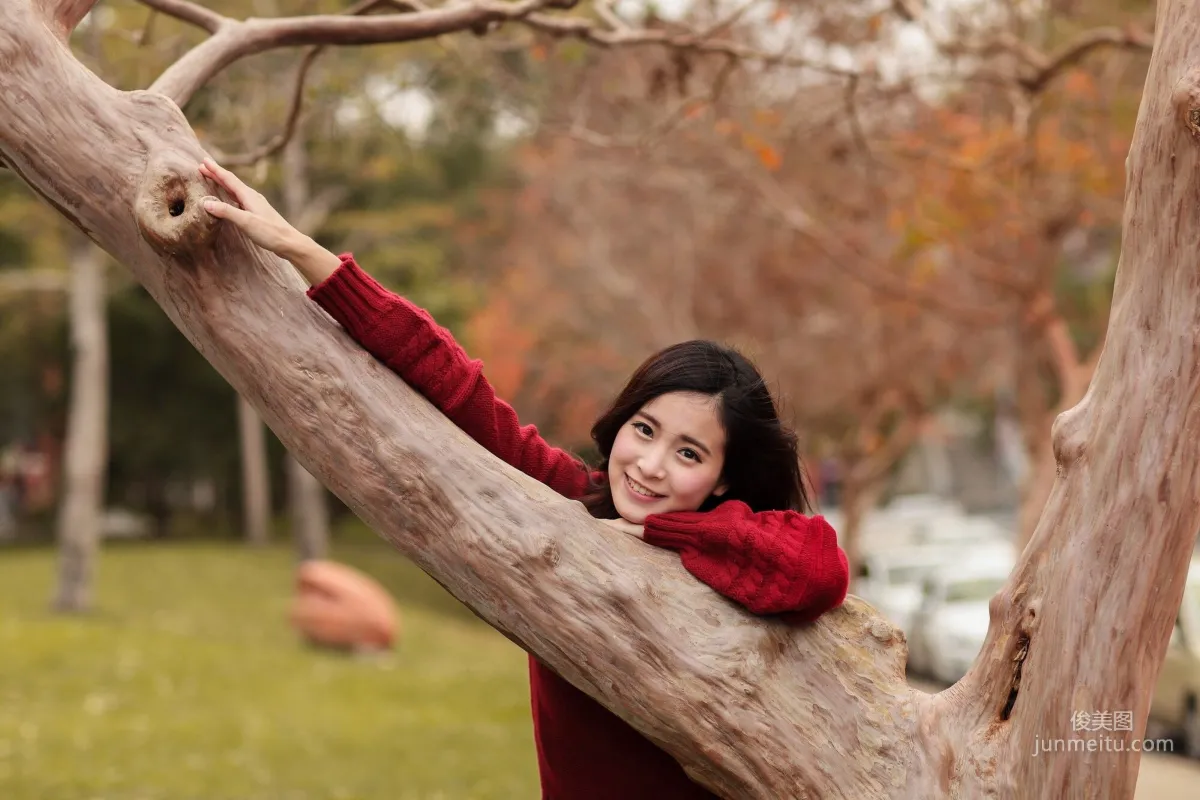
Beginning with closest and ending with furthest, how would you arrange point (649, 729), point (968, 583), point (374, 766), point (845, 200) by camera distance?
point (649, 729) → point (374, 766) → point (845, 200) → point (968, 583)

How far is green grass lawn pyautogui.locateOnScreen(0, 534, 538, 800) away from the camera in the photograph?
8492 millimetres

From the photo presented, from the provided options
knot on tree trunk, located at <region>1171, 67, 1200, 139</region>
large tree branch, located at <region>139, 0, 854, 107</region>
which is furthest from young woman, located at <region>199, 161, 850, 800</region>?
knot on tree trunk, located at <region>1171, 67, 1200, 139</region>

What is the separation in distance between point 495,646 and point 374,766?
869cm

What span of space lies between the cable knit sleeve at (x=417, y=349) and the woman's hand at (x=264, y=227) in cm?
4

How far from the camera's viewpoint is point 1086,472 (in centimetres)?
262

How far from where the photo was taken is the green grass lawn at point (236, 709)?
27.9 ft

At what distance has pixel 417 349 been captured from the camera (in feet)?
9.57

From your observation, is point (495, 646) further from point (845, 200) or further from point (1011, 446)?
point (1011, 446)

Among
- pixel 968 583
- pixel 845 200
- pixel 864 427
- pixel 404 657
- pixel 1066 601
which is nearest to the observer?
pixel 1066 601

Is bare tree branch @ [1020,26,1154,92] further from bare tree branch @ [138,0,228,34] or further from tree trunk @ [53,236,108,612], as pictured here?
tree trunk @ [53,236,108,612]

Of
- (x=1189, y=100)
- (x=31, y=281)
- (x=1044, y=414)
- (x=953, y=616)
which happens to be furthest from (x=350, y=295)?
(x=31, y=281)

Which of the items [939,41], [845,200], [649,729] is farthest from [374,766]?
[845,200]

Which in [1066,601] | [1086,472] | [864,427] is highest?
[864,427]

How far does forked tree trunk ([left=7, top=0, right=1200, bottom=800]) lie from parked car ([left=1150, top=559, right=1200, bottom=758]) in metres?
9.62
